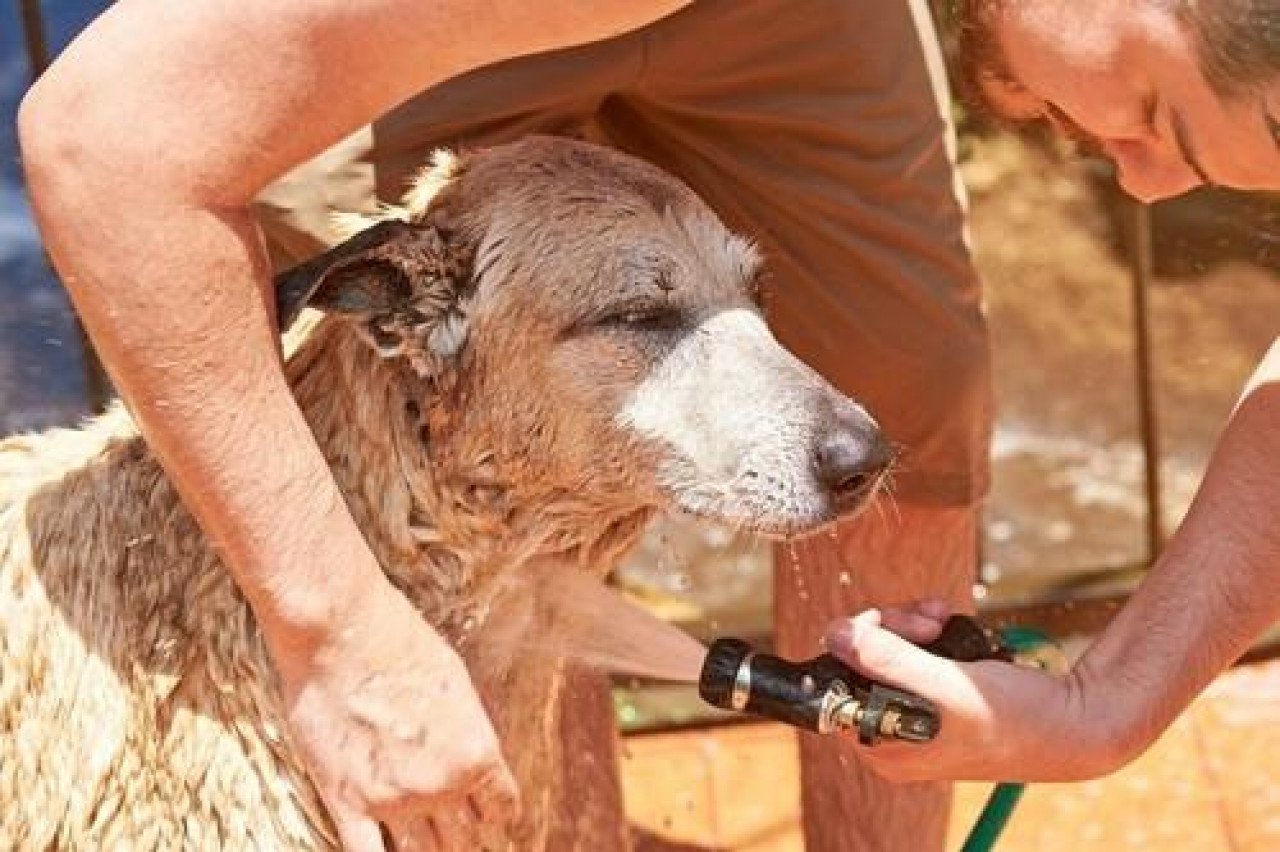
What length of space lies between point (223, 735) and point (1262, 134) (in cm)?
160

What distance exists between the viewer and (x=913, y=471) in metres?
4.41

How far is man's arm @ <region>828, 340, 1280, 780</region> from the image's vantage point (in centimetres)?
346

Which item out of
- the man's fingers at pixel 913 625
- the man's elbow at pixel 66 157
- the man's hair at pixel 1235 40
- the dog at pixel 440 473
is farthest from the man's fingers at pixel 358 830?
the man's hair at pixel 1235 40

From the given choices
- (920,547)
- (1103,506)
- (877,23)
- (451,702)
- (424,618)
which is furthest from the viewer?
(1103,506)

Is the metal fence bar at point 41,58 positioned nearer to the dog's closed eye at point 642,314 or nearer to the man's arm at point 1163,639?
the dog's closed eye at point 642,314

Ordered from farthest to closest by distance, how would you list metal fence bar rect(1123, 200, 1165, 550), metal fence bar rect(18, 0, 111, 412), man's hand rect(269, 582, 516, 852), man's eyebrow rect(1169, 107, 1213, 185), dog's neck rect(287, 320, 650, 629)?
metal fence bar rect(1123, 200, 1165, 550) → metal fence bar rect(18, 0, 111, 412) → dog's neck rect(287, 320, 650, 629) → man's hand rect(269, 582, 516, 852) → man's eyebrow rect(1169, 107, 1213, 185)

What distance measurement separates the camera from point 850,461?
3492 mm

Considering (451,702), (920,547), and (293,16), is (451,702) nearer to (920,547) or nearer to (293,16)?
(293,16)

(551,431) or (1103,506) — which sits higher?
(551,431)

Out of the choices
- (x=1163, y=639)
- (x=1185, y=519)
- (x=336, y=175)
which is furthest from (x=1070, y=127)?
(x=336, y=175)

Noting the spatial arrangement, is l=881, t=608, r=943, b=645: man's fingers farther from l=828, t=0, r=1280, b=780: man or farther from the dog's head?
the dog's head

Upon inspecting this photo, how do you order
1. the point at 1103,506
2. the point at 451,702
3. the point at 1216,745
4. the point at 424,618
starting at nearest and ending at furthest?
the point at 451,702 < the point at 424,618 < the point at 1216,745 < the point at 1103,506

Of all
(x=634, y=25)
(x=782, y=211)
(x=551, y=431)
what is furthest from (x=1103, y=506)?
(x=634, y=25)

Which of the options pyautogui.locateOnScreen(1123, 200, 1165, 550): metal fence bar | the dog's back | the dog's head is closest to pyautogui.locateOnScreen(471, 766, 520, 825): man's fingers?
the dog's back
